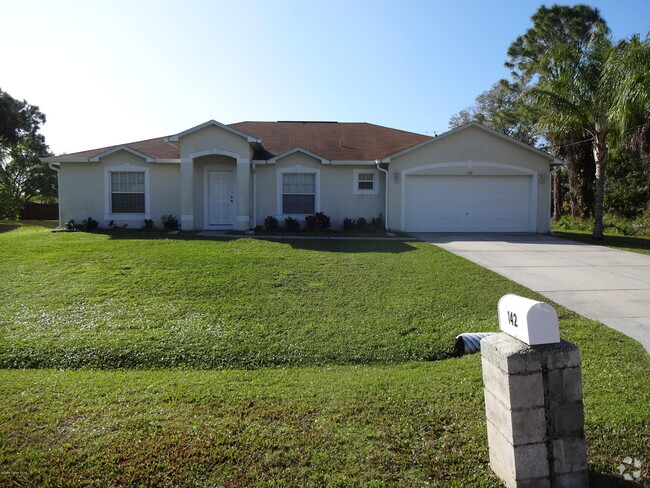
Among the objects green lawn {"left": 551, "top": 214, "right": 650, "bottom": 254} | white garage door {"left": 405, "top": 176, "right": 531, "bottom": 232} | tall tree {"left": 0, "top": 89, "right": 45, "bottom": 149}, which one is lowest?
green lawn {"left": 551, "top": 214, "right": 650, "bottom": 254}

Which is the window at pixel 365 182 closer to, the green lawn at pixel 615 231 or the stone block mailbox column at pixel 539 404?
the green lawn at pixel 615 231

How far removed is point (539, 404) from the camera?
9.80 ft

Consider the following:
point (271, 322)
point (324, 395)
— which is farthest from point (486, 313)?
point (324, 395)

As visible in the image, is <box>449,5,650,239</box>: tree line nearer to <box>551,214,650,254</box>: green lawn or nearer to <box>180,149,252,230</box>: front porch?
<box>551,214,650,254</box>: green lawn

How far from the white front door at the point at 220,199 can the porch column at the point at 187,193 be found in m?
1.07

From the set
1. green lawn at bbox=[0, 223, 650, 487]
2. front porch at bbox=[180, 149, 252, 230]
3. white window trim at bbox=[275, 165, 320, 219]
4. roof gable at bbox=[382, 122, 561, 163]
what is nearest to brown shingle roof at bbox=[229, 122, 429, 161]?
white window trim at bbox=[275, 165, 320, 219]

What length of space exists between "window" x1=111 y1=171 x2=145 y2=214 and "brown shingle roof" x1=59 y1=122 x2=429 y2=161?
3.23ft

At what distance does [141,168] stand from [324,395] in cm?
1547

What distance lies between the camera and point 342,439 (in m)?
3.66

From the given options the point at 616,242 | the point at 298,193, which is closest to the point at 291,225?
the point at 298,193

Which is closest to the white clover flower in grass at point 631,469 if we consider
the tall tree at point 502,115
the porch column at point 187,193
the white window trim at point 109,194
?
the porch column at point 187,193

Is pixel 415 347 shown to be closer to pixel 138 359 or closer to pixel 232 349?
pixel 232 349

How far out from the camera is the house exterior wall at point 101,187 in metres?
17.8

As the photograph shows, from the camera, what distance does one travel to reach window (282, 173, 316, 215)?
1827cm
